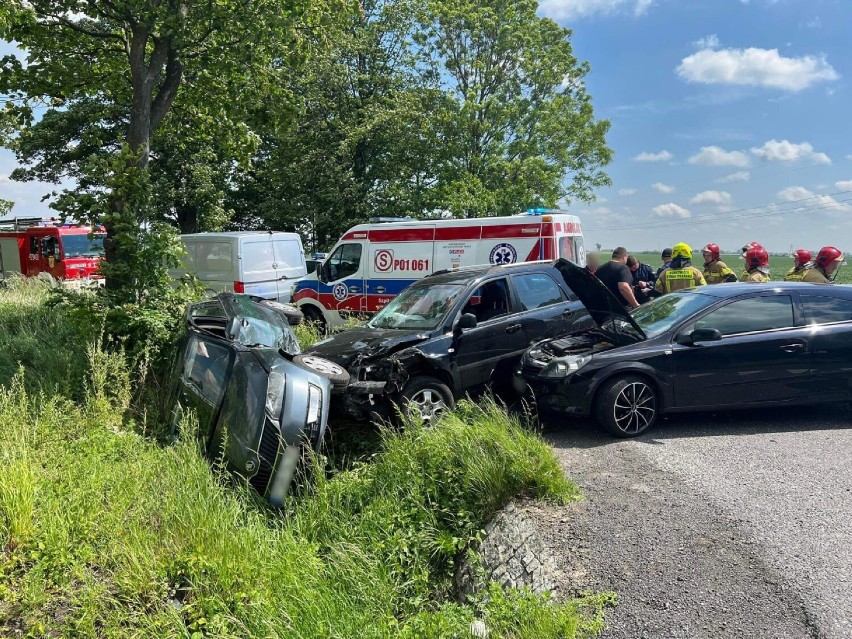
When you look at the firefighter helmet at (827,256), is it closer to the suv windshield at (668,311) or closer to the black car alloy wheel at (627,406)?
the suv windshield at (668,311)

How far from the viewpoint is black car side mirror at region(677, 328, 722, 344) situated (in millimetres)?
5746

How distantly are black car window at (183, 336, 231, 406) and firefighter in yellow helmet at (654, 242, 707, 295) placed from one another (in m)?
6.34

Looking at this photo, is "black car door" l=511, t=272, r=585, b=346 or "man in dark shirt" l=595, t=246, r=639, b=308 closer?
"black car door" l=511, t=272, r=585, b=346

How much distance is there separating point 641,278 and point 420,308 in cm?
482

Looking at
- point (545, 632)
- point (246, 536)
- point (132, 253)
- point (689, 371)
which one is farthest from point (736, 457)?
point (132, 253)

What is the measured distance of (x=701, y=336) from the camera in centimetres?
577

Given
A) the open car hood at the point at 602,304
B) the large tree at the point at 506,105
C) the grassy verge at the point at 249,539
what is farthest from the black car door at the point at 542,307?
the large tree at the point at 506,105

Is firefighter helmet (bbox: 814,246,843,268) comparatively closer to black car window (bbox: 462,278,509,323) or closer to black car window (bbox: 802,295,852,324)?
black car window (bbox: 802,295,852,324)

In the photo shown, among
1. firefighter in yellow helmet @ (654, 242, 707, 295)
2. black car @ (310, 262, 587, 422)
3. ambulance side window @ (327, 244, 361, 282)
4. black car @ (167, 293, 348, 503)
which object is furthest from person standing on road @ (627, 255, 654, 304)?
black car @ (167, 293, 348, 503)

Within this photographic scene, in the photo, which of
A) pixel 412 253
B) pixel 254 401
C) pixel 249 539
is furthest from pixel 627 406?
pixel 412 253

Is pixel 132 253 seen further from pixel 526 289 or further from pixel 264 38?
pixel 526 289

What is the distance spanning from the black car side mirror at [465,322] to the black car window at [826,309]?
133 inches

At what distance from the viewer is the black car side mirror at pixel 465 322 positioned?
21.3ft

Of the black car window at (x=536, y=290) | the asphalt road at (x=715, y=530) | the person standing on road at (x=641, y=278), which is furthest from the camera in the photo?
the person standing on road at (x=641, y=278)
